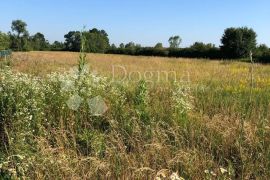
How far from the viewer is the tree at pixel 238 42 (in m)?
54.2

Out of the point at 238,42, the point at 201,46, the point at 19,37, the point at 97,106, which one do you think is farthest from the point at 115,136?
the point at 19,37

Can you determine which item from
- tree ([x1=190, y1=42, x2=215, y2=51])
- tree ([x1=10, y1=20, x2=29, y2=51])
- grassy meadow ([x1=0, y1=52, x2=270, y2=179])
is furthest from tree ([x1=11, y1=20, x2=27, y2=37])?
grassy meadow ([x1=0, y1=52, x2=270, y2=179])

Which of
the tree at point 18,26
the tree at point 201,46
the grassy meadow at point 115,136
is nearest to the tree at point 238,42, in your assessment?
the tree at point 201,46

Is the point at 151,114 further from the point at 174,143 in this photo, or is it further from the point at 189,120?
the point at 174,143

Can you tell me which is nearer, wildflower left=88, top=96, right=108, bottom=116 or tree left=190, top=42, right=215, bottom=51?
wildflower left=88, top=96, right=108, bottom=116

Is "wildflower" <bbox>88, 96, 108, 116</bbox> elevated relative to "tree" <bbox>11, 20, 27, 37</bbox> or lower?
lower

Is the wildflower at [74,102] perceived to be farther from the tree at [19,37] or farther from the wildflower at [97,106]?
the tree at [19,37]

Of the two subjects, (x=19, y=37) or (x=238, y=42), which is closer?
(x=238, y=42)

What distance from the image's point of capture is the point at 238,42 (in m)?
54.5

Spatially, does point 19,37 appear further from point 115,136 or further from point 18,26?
point 115,136

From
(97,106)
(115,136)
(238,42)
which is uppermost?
(238,42)

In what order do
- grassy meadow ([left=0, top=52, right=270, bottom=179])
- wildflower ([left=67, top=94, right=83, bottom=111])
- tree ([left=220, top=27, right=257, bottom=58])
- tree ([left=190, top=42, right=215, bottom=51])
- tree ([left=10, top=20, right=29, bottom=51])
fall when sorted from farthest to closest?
tree ([left=10, top=20, right=29, bottom=51])
tree ([left=190, top=42, right=215, bottom=51])
tree ([left=220, top=27, right=257, bottom=58])
wildflower ([left=67, top=94, right=83, bottom=111])
grassy meadow ([left=0, top=52, right=270, bottom=179])

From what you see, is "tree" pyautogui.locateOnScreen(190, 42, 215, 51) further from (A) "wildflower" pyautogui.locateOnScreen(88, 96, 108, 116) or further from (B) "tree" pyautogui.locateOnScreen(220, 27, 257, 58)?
(A) "wildflower" pyautogui.locateOnScreen(88, 96, 108, 116)

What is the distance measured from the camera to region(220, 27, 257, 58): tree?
54.2 m
